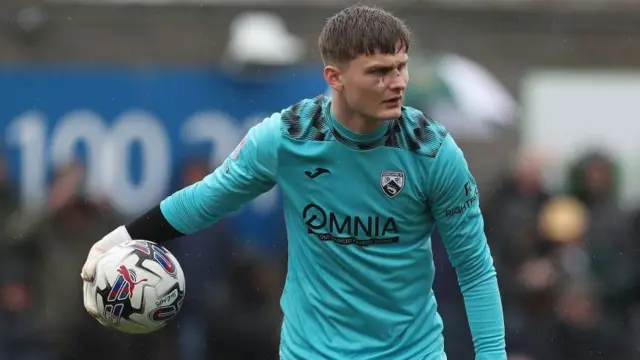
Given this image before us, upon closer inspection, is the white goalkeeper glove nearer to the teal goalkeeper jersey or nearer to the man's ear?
the teal goalkeeper jersey

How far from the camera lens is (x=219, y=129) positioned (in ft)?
44.5

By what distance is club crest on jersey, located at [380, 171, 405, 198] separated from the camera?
5984 mm

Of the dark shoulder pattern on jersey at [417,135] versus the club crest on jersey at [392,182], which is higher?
the dark shoulder pattern on jersey at [417,135]

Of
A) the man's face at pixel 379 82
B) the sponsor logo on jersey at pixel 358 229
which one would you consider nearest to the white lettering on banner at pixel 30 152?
the sponsor logo on jersey at pixel 358 229

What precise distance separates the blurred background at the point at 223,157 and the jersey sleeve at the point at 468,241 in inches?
214

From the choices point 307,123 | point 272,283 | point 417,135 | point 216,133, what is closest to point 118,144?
point 216,133

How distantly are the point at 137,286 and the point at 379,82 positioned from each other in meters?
1.44

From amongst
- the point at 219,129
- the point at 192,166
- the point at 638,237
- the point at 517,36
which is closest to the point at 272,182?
the point at 192,166

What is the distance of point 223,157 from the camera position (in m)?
13.6

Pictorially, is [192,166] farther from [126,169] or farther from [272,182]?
[272,182]

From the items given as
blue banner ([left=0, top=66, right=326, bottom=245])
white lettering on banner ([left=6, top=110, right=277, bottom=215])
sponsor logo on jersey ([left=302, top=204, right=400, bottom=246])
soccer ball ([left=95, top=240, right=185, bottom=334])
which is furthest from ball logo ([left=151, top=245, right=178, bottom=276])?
white lettering on banner ([left=6, top=110, right=277, bottom=215])

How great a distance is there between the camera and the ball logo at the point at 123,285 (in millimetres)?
6254

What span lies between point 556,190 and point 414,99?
1614 mm

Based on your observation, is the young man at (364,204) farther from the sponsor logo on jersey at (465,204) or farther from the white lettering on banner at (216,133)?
the white lettering on banner at (216,133)
